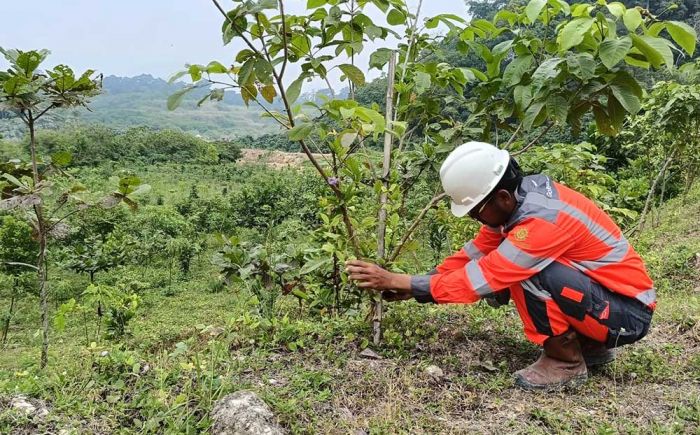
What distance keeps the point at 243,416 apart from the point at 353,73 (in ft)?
4.15

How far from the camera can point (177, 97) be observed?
6.00 ft

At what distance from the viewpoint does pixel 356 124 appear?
1904mm

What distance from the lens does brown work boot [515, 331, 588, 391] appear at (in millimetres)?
2061

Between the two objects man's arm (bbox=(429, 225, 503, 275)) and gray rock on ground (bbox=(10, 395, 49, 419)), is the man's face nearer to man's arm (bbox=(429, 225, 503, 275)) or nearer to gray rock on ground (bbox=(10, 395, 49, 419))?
man's arm (bbox=(429, 225, 503, 275))

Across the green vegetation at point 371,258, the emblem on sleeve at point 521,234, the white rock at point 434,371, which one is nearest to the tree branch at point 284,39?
the green vegetation at point 371,258

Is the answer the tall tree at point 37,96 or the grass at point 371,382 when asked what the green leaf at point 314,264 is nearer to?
the grass at point 371,382

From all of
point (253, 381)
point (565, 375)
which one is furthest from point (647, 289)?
point (253, 381)

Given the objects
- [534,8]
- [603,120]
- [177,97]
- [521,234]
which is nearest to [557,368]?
[521,234]

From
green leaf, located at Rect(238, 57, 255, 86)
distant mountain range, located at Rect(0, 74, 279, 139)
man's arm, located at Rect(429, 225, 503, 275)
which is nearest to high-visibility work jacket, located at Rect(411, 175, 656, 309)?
man's arm, located at Rect(429, 225, 503, 275)

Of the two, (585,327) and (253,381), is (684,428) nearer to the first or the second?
(585,327)

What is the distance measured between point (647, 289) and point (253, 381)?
60.9 inches

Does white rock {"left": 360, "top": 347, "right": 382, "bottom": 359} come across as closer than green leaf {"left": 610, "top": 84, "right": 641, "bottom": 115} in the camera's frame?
No

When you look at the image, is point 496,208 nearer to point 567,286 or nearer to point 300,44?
point 567,286

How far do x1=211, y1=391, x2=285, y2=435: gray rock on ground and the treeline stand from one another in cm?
2075
